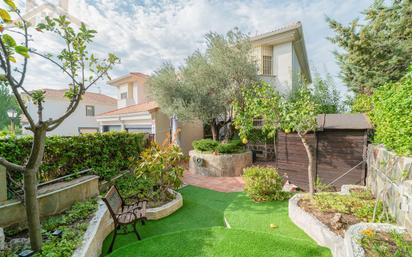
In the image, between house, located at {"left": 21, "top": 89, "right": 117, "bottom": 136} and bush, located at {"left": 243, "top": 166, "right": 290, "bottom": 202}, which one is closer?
bush, located at {"left": 243, "top": 166, "right": 290, "bottom": 202}

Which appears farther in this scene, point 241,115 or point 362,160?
point 241,115

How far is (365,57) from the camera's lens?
35.5ft

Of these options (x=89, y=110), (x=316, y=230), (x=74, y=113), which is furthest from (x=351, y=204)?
(x=74, y=113)

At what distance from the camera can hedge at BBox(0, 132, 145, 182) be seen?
4613 mm

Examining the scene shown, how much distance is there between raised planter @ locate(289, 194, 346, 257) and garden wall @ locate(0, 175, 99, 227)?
570cm

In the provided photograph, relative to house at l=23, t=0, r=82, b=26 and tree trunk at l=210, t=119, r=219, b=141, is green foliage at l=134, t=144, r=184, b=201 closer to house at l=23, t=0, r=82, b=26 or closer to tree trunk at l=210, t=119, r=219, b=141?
house at l=23, t=0, r=82, b=26

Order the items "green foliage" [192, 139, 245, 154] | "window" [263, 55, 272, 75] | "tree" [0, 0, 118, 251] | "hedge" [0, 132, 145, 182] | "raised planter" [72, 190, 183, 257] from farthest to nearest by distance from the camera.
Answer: "window" [263, 55, 272, 75]
"green foliage" [192, 139, 245, 154]
"hedge" [0, 132, 145, 182]
"raised planter" [72, 190, 183, 257]
"tree" [0, 0, 118, 251]

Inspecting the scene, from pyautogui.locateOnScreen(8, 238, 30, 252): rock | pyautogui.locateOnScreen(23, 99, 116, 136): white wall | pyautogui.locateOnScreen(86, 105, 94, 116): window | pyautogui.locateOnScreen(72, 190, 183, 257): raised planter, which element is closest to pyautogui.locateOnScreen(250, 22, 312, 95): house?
pyautogui.locateOnScreen(72, 190, 183, 257): raised planter

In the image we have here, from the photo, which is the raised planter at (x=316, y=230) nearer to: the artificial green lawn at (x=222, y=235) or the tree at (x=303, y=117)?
the artificial green lawn at (x=222, y=235)

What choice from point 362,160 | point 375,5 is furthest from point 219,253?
point 375,5

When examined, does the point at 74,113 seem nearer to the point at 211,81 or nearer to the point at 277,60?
the point at 211,81

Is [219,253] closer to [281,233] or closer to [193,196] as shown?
[281,233]

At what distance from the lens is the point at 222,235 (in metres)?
4.29

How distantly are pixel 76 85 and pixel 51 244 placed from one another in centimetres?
304
